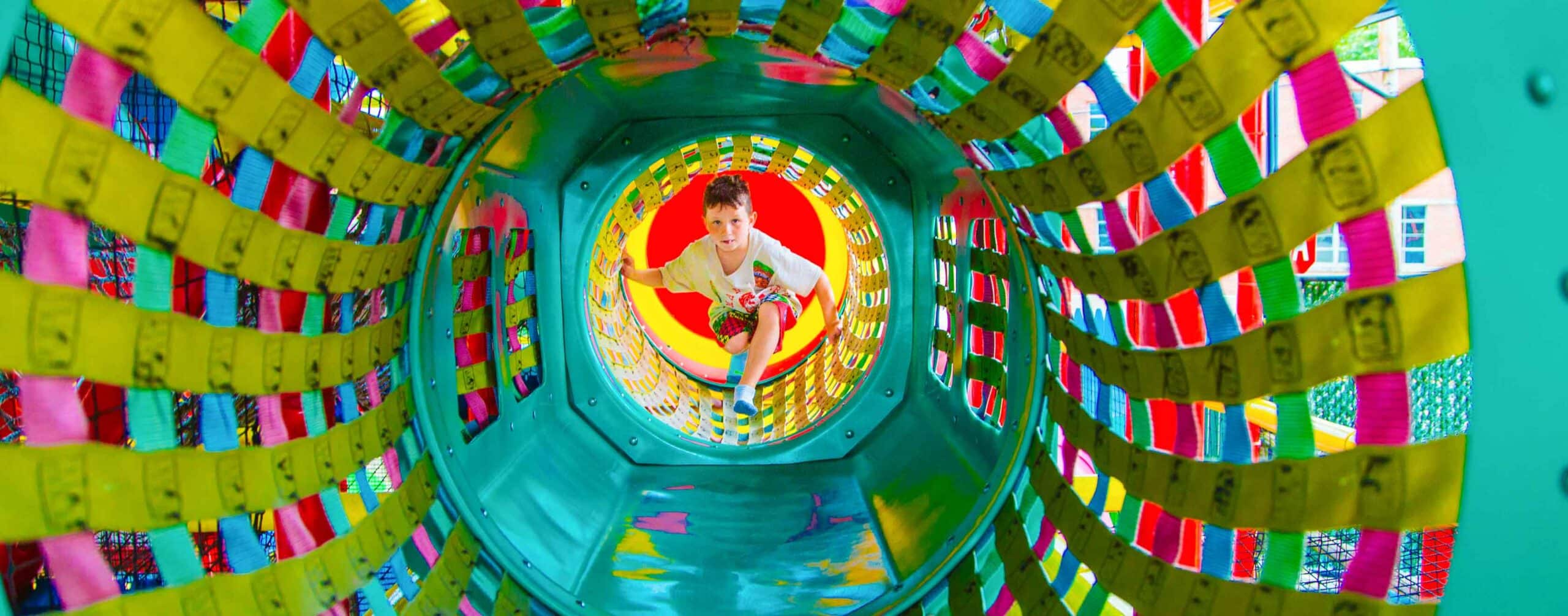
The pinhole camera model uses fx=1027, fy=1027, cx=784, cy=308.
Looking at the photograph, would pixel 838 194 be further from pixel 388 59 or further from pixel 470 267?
pixel 388 59

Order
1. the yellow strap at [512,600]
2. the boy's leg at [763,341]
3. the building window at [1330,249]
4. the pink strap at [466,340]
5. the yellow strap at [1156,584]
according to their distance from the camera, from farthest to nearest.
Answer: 1. the building window at [1330,249]
2. the boy's leg at [763,341]
3. the pink strap at [466,340]
4. the yellow strap at [512,600]
5. the yellow strap at [1156,584]

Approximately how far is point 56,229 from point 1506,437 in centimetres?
91

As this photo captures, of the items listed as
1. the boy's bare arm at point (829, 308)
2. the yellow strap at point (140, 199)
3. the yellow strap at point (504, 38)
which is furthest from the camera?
the boy's bare arm at point (829, 308)

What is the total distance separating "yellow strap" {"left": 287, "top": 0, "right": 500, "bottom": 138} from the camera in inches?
29.7

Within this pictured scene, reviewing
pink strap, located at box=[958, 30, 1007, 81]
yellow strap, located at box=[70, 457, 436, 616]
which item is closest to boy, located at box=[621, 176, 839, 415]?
yellow strap, located at box=[70, 457, 436, 616]

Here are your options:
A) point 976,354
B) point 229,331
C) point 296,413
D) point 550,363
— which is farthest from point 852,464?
point 229,331

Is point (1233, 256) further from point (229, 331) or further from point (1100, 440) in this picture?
point (229, 331)

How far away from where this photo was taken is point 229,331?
2.65 ft

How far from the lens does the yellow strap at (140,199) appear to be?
595mm

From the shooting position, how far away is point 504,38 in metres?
0.89

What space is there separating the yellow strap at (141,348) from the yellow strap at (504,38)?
0.30 metres

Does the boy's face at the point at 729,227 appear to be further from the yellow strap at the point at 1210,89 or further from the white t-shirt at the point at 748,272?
the yellow strap at the point at 1210,89

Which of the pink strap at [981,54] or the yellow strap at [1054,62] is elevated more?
the pink strap at [981,54]

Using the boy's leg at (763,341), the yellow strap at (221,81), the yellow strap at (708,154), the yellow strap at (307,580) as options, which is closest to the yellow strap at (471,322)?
the yellow strap at (307,580)
